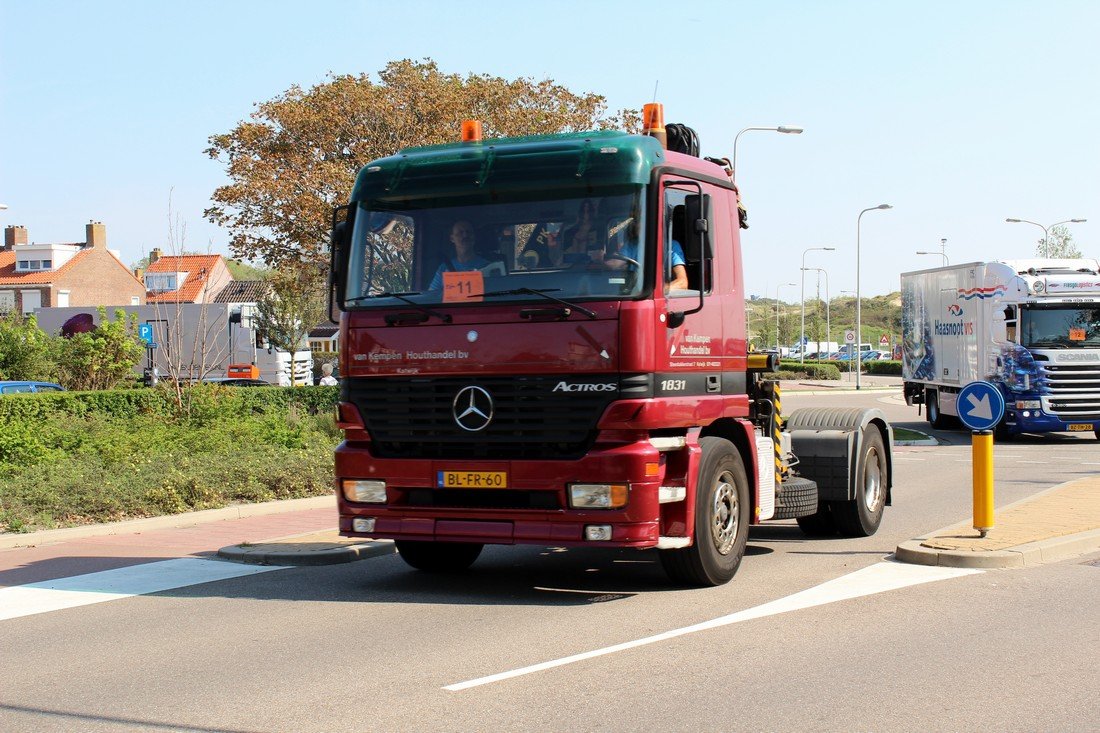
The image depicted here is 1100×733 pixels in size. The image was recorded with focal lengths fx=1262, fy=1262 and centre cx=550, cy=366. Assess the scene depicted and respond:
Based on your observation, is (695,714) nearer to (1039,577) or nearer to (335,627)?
(335,627)

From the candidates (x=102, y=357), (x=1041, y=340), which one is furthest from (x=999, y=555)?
(x=102, y=357)

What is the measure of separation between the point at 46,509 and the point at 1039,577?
9.46 metres

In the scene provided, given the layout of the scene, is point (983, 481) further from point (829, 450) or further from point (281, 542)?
point (281, 542)

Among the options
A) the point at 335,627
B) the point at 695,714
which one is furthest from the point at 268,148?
the point at 695,714

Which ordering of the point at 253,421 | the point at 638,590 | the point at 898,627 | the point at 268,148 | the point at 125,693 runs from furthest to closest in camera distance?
1. the point at 268,148
2. the point at 253,421
3. the point at 638,590
4. the point at 898,627
5. the point at 125,693

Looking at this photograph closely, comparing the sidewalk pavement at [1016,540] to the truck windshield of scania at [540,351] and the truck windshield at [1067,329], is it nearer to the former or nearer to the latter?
the truck windshield of scania at [540,351]

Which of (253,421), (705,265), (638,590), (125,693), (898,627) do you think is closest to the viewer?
(125,693)

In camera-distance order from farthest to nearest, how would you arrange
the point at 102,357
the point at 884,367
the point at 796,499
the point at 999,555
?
the point at 884,367, the point at 102,357, the point at 796,499, the point at 999,555

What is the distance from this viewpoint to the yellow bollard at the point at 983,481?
10.6 m

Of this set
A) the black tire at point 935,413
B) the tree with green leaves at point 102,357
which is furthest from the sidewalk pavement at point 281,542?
the black tire at point 935,413

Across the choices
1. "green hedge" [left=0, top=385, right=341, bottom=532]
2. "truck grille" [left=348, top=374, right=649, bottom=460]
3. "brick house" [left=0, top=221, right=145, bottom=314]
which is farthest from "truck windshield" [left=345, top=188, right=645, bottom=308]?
"brick house" [left=0, top=221, right=145, bottom=314]

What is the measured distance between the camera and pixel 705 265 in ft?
29.0

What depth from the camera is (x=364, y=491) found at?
30.0 ft

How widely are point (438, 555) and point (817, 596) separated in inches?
125
